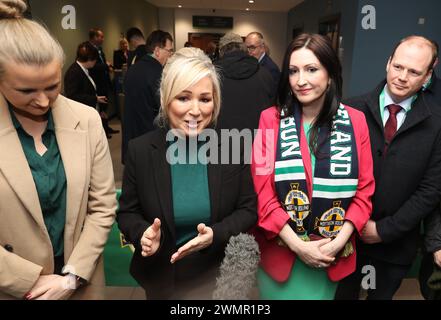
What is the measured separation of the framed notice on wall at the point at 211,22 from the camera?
43.8 ft

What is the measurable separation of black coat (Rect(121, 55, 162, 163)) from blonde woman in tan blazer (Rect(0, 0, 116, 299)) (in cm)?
177

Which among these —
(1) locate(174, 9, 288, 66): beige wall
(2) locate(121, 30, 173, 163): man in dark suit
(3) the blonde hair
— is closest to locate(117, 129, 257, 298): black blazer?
(3) the blonde hair

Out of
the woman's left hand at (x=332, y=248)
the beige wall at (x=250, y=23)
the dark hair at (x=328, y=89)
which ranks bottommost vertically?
the woman's left hand at (x=332, y=248)

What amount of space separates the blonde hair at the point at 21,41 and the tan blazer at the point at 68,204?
189 millimetres

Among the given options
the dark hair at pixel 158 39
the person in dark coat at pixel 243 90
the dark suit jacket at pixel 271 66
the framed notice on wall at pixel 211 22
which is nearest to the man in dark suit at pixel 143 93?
Answer: the dark hair at pixel 158 39

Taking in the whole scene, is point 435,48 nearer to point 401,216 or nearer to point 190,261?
point 401,216

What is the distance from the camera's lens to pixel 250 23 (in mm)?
13516

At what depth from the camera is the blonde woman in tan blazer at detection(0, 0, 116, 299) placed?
910 millimetres

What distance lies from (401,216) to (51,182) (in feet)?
4.21

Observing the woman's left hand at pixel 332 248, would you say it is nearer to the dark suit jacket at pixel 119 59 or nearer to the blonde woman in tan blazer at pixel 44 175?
the blonde woman in tan blazer at pixel 44 175

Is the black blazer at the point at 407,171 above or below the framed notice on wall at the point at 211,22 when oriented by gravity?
below

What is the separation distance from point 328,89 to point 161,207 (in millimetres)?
748

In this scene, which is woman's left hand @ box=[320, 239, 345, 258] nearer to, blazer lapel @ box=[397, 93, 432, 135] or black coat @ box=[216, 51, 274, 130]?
blazer lapel @ box=[397, 93, 432, 135]

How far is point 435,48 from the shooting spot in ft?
4.72
